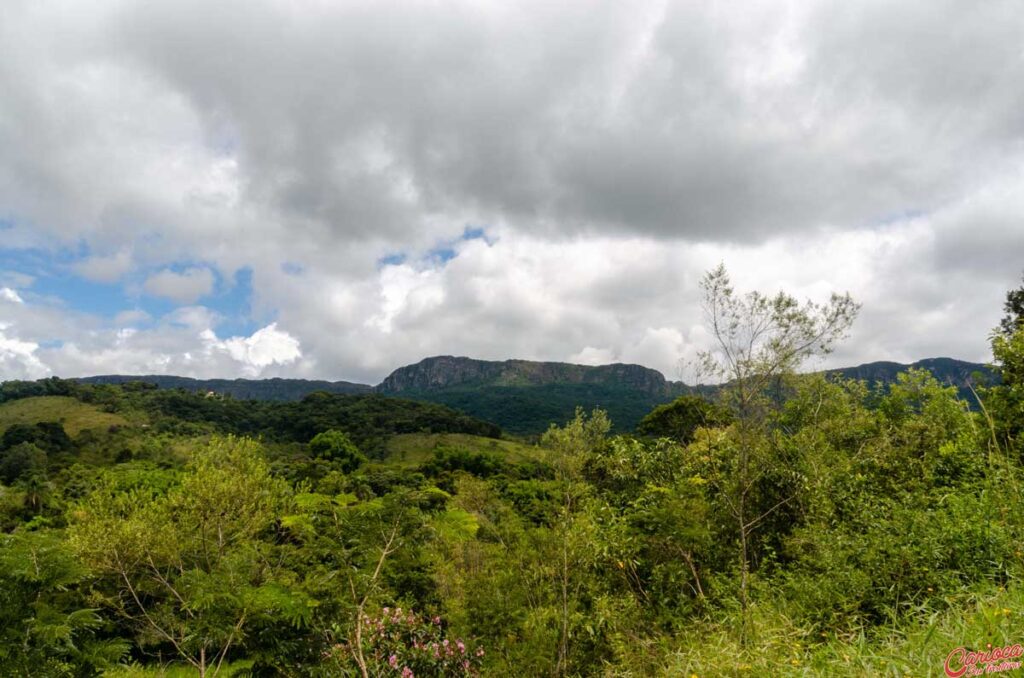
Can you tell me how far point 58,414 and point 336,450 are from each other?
73.2 m

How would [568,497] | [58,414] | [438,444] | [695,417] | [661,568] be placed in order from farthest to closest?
1. [58,414]
2. [438,444]
3. [695,417]
4. [661,568]
5. [568,497]

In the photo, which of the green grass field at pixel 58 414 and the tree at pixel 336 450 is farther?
the green grass field at pixel 58 414

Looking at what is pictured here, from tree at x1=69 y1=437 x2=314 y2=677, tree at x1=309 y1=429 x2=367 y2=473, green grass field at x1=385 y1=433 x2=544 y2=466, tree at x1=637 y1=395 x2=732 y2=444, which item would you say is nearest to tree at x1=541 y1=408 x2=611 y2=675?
tree at x1=637 y1=395 x2=732 y2=444

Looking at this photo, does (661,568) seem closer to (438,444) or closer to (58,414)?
(438,444)

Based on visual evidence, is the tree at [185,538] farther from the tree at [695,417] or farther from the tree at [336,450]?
the tree at [336,450]

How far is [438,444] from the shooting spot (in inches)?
3329

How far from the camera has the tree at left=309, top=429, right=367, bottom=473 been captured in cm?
6775

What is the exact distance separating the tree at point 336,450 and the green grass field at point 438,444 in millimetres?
10724

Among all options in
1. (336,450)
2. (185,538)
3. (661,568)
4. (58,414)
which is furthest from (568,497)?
(58,414)

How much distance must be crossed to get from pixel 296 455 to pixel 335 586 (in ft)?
257

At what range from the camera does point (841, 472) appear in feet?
32.8

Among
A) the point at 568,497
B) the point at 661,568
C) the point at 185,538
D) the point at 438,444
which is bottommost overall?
the point at 438,444

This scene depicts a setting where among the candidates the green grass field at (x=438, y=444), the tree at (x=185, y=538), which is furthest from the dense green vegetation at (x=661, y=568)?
the green grass field at (x=438, y=444)

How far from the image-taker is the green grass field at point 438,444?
275 feet
